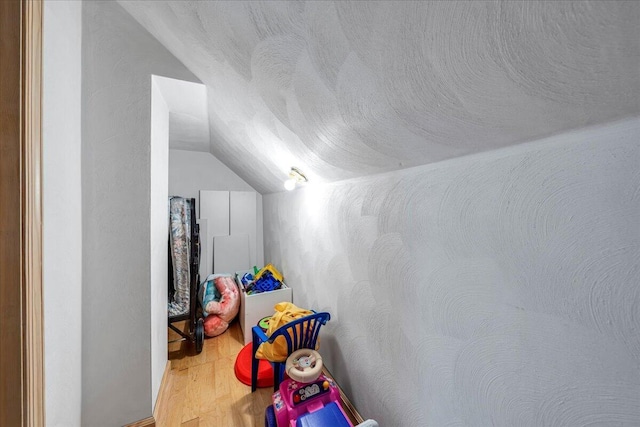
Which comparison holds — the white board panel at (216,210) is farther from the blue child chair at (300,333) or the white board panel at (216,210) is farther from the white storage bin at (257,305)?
the blue child chair at (300,333)

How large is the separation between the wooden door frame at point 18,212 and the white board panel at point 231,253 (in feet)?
6.84

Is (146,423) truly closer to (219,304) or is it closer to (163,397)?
(163,397)

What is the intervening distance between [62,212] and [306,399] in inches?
53.9

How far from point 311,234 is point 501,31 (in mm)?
1394

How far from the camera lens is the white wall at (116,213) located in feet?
3.60

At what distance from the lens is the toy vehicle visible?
99cm

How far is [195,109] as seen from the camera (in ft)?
5.35

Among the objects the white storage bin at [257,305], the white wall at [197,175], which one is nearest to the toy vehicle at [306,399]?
the white storage bin at [257,305]

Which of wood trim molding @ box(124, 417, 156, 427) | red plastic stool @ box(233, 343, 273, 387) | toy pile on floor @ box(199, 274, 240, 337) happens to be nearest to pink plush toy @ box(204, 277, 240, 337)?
toy pile on floor @ box(199, 274, 240, 337)

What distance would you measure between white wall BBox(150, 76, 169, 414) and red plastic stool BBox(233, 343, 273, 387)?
0.49m

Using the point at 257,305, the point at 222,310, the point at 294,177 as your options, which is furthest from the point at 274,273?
the point at 294,177

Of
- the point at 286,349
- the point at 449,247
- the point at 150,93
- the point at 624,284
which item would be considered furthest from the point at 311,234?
the point at 624,284

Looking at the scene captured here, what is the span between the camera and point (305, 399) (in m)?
1.09

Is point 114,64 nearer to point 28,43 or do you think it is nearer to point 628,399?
point 28,43
